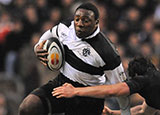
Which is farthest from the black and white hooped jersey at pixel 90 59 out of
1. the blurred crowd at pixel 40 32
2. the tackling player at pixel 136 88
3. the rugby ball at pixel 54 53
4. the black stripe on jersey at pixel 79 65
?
the blurred crowd at pixel 40 32

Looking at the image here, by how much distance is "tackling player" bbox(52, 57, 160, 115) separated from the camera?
6758mm

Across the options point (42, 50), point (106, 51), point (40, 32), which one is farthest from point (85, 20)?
point (40, 32)

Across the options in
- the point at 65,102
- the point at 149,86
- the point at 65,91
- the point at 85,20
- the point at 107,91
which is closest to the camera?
the point at 65,91

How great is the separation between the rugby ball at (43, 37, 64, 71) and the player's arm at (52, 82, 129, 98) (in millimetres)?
485

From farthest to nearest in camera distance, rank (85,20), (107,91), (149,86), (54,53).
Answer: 1. (54,53)
2. (85,20)
3. (149,86)
4. (107,91)

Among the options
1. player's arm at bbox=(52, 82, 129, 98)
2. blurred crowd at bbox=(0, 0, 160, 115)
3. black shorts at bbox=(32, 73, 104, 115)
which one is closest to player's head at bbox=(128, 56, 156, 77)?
player's arm at bbox=(52, 82, 129, 98)

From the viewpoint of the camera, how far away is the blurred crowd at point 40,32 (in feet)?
36.3

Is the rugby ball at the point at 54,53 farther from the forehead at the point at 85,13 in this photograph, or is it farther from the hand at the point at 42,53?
the forehead at the point at 85,13

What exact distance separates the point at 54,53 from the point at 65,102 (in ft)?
2.12

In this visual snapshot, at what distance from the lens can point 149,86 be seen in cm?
695

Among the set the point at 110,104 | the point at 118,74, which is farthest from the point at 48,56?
the point at 110,104

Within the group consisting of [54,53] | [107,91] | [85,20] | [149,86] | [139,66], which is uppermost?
[85,20]

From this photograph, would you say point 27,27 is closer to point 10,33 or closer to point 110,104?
point 10,33

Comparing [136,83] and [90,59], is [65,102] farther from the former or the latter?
[136,83]
